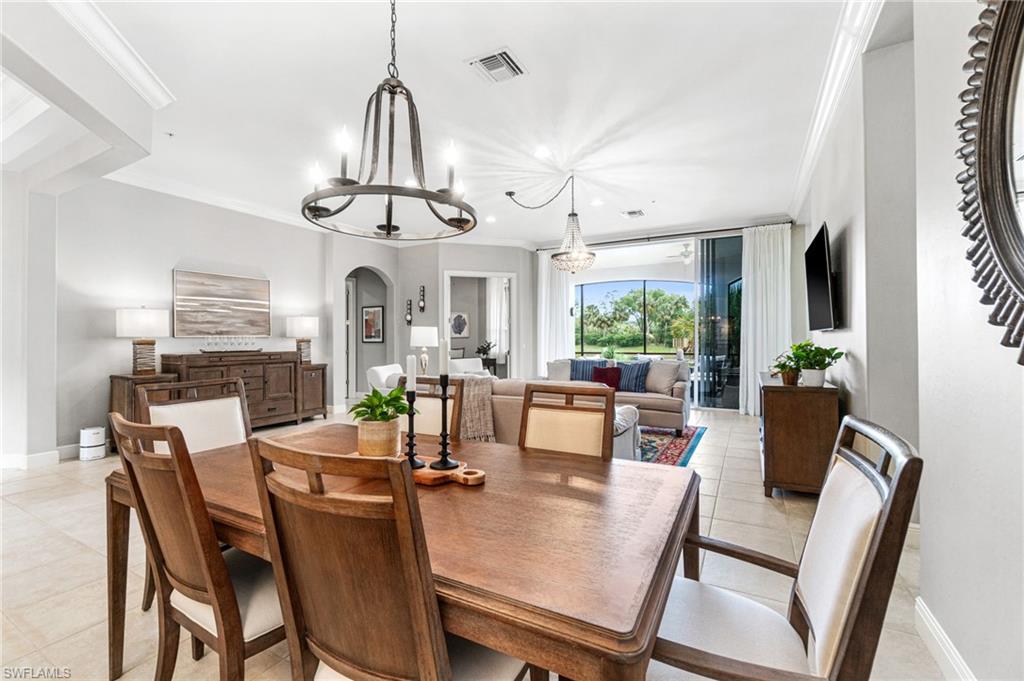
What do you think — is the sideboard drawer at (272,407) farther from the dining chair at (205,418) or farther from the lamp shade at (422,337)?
the dining chair at (205,418)

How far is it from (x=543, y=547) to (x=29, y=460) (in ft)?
17.5

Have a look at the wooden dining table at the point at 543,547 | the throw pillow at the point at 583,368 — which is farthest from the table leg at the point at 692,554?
the throw pillow at the point at 583,368

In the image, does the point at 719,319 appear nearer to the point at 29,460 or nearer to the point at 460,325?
the point at 460,325

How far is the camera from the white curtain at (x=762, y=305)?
20.8 ft

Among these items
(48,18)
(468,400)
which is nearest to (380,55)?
(48,18)

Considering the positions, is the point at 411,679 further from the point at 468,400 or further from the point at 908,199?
the point at 908,199

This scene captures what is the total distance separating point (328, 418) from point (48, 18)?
506cm

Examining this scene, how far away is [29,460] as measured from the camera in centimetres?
408

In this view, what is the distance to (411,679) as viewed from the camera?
901 millimetres

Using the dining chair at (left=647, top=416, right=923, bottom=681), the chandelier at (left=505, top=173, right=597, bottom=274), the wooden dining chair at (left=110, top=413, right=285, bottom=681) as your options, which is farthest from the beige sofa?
the wooden dining chair at (left=110, top=413, right=285, bottom=681)

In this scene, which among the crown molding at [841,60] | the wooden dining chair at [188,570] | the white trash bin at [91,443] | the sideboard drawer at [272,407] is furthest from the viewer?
the sideboard drawer at [272,407]

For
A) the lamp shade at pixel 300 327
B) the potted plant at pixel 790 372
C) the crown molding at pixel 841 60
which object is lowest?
the potted plant at pixel 790 372

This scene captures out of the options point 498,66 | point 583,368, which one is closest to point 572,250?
point 583,368

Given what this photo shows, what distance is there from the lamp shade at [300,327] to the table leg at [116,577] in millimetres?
4780
